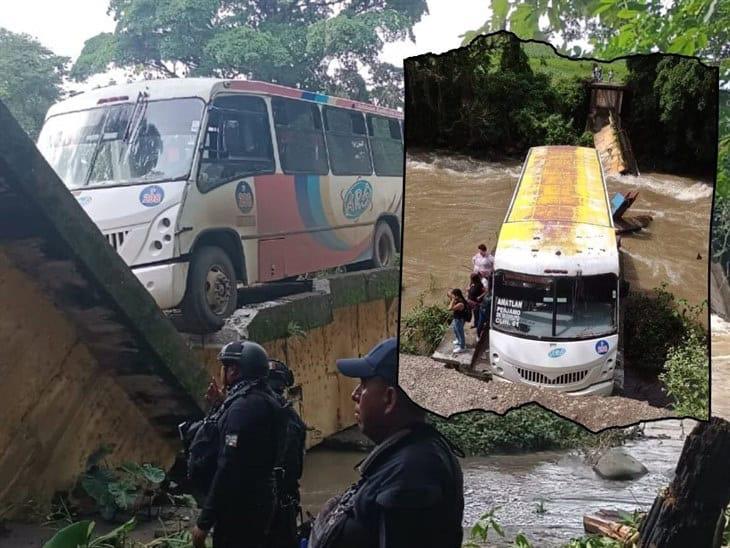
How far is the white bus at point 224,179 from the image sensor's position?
3119 mm

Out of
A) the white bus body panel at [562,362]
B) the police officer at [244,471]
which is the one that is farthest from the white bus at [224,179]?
the white bus body panel at [562,362]

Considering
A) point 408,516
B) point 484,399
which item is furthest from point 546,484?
point 408,516

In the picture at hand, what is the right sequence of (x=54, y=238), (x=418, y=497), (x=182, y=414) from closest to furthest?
(x=418, y=497) < (x=54, y=238) < (x=182, y=414)

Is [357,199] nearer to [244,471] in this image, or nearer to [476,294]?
[476,294]

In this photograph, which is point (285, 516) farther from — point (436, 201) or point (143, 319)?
point (436, 201)

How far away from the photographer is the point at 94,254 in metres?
3.11

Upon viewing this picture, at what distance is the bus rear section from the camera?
9.57 feet

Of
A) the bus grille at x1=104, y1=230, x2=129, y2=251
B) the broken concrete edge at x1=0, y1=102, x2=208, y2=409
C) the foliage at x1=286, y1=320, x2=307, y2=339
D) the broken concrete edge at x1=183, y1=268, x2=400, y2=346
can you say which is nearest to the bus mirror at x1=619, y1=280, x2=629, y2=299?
the broken concrete edge at x1=183, y1=268, x2=400, y2=346

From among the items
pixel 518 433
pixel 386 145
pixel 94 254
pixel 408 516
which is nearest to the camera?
pixel 408 516

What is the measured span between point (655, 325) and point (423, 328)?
88 cm

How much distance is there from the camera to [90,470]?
3.26 metres

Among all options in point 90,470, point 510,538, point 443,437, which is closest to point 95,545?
point 90,470

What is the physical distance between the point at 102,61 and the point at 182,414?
1.52 metres

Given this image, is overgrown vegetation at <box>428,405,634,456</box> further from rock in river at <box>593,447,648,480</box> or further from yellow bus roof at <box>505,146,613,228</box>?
yellow bus roof at <box>505,146,613,228</box>
